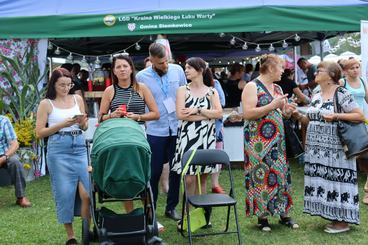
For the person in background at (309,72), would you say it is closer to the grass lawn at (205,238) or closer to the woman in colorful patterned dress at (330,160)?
the grass lawn at (205,238)

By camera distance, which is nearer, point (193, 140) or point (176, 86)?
point (193, 140)

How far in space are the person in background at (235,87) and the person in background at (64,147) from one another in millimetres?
5622

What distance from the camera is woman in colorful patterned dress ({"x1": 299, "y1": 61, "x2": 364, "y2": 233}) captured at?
179 inches

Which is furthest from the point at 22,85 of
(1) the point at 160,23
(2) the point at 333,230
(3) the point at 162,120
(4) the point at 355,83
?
(2) the point at 333,230

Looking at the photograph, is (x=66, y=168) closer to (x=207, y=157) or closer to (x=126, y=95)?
(x=126, y=95)

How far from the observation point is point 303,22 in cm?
731

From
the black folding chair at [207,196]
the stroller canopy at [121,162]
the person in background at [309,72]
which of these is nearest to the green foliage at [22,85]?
the black folding chair at [207,196]

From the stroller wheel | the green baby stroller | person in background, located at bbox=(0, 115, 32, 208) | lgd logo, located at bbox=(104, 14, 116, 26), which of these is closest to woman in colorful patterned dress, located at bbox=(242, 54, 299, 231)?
the green baby stroller

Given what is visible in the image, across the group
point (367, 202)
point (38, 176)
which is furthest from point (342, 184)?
point (38, 176)

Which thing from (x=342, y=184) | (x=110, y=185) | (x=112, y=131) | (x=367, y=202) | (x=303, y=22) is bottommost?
(x=367, y=202)

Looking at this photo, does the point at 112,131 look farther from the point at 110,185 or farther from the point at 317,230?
the point at 317,230

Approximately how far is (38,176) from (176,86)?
145 inches

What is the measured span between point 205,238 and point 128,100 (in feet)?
4.93

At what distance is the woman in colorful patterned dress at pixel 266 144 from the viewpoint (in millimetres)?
4559
